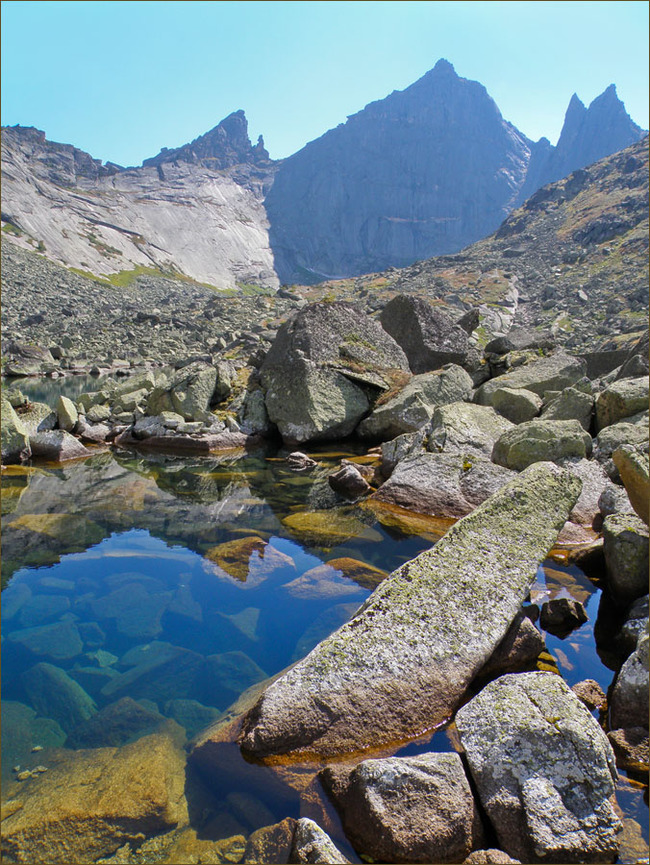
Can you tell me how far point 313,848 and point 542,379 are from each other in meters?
17.1

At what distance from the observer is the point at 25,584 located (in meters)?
9.50

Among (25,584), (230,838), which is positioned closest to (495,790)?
(230,838)

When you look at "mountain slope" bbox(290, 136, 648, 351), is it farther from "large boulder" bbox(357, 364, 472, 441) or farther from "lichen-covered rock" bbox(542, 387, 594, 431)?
"lichen-covered rock" bbox(542, 387, 594, 431)

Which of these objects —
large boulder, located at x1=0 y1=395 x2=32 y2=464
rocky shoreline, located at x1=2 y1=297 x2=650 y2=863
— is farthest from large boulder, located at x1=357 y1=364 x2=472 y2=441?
large boulder, located at x1=0 y1=395 x2=32 y2=464

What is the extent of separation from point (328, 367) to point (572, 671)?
15040 mm

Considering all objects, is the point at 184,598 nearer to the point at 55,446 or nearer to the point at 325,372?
the point at 55,446

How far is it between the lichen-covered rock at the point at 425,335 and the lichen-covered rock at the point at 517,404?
6401mm

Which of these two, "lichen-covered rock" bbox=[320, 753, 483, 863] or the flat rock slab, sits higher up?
the flat rock slab

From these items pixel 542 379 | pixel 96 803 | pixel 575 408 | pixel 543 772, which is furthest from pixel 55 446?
pixel 543 772

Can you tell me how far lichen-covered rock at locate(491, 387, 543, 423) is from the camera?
16.4 m

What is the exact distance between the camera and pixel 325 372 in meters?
20.1

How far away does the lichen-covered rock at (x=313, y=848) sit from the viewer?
12.6ft

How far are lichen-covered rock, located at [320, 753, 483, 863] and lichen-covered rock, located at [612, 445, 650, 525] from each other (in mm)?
5601

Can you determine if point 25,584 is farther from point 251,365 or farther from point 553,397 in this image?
point 251,365
